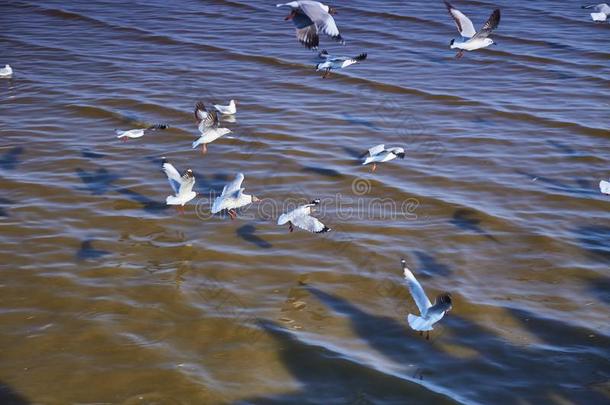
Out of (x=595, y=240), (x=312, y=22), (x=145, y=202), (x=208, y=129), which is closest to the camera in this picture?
(x=595, y=240)

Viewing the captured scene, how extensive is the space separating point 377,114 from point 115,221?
5767mm

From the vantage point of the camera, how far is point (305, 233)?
914cm

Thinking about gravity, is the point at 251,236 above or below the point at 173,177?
below

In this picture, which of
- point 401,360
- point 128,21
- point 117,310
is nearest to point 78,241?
point 117,310

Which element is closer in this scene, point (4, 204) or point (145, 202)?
point (4, 204)

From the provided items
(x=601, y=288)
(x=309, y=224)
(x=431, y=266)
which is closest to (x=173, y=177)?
(x=309, y=224)

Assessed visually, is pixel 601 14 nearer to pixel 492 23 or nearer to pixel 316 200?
pixel 492 23

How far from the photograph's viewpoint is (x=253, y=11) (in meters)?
20.9

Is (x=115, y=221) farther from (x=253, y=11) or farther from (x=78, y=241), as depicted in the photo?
(x=253, y=11)

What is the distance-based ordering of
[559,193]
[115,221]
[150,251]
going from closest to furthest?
[150,251], [115,221], [559,193]

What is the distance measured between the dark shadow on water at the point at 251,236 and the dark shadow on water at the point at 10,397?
3325 millimetres

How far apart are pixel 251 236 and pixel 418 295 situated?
8.42 feet

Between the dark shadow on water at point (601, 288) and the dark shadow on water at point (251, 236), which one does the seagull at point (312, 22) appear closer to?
the dark shadow on water at point (251, 236)

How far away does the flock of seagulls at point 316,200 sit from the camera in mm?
7066
